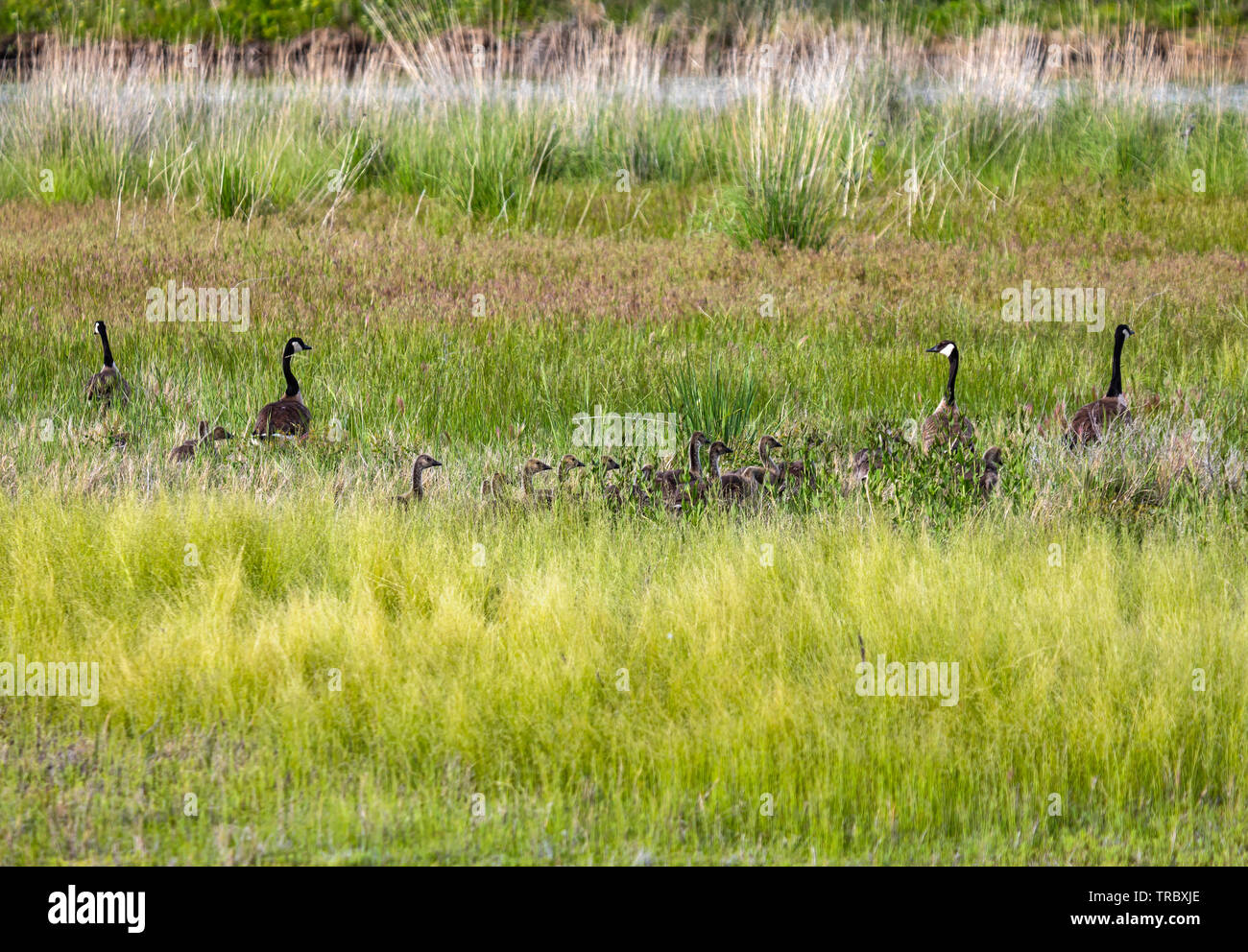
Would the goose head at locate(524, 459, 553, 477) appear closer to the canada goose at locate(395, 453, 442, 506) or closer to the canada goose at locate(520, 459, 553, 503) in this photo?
the canada goose at locate(520, 459, 553, 503)

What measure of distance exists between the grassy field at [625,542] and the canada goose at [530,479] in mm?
153

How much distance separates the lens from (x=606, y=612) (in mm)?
4059

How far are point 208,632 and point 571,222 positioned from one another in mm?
7488

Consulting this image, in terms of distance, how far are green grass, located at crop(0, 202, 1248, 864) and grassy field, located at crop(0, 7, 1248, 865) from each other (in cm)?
2

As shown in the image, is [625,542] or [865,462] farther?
[865,462]

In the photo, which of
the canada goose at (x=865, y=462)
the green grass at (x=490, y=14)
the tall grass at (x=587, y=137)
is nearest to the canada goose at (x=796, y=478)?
the canada goose at (x=865, y=462)

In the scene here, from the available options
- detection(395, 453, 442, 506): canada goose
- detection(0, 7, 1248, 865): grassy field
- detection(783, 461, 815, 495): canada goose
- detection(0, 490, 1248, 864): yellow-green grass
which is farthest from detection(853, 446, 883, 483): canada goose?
detection(395, 453, 442, 506): canada goose

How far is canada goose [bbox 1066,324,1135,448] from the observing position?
19.3ft

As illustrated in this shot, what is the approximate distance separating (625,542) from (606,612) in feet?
2.56

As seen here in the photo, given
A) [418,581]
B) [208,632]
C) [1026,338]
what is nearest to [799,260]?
[1026,338]

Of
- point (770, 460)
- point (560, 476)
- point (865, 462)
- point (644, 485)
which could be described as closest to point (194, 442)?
point (560, 476)

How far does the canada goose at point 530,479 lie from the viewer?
17.0ft

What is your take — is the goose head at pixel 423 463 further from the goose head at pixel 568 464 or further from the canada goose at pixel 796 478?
the canada goose at pixel 796 478

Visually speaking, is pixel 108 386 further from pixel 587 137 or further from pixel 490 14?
pixel 490 14
